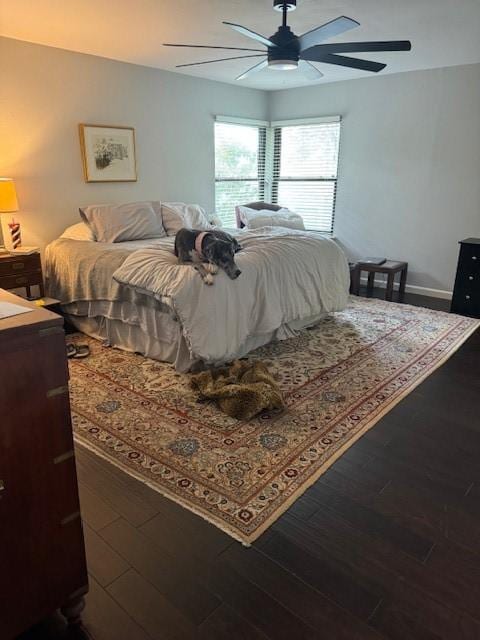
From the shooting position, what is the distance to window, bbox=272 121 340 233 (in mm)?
6008

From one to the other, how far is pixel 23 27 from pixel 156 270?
2.19 meters

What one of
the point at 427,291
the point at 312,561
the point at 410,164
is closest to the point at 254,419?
the point at 312,561

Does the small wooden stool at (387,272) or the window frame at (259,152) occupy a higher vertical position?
the window frame at (259,152)

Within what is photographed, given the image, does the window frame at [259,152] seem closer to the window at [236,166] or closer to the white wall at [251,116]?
the window at [236,166]

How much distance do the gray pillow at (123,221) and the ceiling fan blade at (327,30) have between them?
2288 mm

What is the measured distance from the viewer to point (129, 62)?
A: 4.55 m

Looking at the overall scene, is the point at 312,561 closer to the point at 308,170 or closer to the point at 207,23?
the point at 207,23

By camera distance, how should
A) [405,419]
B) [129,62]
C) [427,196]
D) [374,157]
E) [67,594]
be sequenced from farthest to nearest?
[374,157] → [427,196] → [129,62] → [405,419] → [67,594]

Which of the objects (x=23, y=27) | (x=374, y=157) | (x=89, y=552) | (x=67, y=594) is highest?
(x=23, y=27)

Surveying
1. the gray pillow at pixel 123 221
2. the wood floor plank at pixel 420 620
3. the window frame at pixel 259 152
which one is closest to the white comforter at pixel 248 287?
the gray pillow at pixel 123 221

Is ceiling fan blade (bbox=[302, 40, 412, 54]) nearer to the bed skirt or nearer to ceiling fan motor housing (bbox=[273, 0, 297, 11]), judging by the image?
ceiling fan motor housing (bbox=[273, 0, 297, 11])

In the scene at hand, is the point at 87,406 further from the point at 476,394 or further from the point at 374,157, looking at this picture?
the point at 374,157

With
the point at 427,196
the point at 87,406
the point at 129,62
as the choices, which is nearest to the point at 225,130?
the point at 129,62

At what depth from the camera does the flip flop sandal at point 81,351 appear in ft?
11.4
